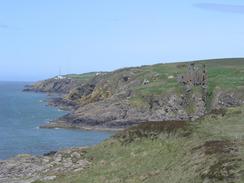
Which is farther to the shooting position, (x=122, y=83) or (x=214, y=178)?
(x=122, y=83)

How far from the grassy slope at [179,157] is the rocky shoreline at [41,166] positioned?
3.50 ft

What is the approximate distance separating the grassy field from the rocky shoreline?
3.20 ft

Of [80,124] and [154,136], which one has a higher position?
[154,136]

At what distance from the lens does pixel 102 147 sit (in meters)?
41.3

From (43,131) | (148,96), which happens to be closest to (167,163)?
(43,131)

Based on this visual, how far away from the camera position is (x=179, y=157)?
32344mm

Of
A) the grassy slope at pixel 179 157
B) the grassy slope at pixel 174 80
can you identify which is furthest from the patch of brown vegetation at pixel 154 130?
the grassy slope at pixel 174 80

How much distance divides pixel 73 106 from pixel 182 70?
3981 centimetres

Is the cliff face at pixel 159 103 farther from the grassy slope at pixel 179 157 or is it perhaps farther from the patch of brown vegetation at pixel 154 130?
the grassy slope at pixel 179 157

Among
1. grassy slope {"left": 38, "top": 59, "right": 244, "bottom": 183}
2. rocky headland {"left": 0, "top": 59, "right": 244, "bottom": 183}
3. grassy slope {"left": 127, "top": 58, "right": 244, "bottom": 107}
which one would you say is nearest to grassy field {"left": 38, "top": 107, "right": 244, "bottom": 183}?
grassy slope {"left": 38, "top": 59, "right": 244, "bottom": 183}

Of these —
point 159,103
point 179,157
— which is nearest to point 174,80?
point 159,103

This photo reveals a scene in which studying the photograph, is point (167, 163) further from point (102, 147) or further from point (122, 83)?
point (122, 83)

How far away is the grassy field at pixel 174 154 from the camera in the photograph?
88.0 ft

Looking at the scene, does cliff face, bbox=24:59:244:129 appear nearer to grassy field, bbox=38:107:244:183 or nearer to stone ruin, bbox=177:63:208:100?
stone ruin, bbox=177:63:208:100
